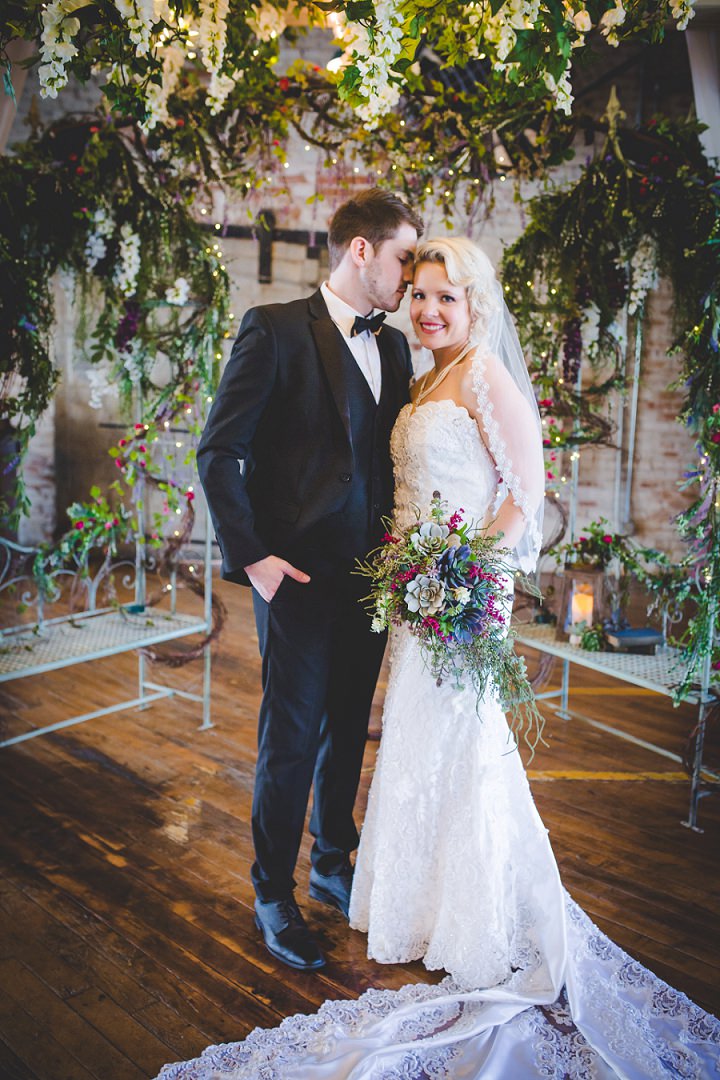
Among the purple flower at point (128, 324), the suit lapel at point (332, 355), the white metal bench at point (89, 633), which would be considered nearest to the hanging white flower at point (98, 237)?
the purple flower at point (128, 324)

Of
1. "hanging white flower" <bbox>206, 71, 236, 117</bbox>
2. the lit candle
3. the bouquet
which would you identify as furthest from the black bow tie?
the lit candle

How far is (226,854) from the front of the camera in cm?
298

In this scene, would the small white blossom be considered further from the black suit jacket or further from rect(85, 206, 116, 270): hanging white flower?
the black suit jacket

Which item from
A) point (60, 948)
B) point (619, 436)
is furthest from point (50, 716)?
point (619, 436)

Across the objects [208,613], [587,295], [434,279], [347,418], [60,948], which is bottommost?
[60,948]

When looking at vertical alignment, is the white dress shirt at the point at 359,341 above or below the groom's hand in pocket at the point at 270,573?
above

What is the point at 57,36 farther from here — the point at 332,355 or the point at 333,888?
the point at 333,888

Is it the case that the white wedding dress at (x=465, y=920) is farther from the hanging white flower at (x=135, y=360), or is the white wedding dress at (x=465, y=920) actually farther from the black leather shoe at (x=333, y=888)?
the hanging white flower at (x=135, y=360)

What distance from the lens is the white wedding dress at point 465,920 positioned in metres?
2.05

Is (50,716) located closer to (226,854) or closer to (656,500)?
(226,854)

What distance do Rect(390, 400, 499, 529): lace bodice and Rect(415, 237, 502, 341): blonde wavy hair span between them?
273mm

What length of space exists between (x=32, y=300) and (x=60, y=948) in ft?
7.37

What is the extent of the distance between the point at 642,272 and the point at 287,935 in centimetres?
294

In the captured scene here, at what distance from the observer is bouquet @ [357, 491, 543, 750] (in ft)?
6.88
